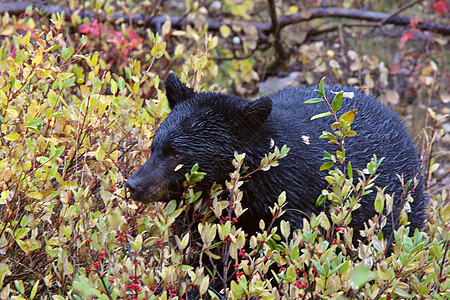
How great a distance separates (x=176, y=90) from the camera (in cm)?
A: 309

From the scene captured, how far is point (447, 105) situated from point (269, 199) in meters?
6.03

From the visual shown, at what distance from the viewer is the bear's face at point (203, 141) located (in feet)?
9.12

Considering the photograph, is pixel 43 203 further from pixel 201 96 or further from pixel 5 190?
pixel 201 96

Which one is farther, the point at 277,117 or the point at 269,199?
the point at 277,117

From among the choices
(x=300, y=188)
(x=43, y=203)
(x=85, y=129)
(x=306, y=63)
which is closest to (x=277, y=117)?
(x=300, y=188)

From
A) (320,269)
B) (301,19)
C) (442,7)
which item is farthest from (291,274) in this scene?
(442,7)

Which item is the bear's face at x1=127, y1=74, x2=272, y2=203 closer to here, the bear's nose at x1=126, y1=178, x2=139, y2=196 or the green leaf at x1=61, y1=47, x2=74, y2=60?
the bear's nose at x1=126, y1=178, x2=139, y2=196

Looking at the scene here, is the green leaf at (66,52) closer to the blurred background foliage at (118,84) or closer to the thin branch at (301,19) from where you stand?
the blurred background foliage at (118,84)

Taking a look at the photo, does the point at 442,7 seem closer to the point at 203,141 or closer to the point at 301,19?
the point at 301,19

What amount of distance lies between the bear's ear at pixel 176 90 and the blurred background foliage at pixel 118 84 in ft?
0.44

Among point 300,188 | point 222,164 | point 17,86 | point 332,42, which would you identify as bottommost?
point 332,42

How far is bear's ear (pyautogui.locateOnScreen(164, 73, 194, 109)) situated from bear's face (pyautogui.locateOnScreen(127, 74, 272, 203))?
0.58 feet

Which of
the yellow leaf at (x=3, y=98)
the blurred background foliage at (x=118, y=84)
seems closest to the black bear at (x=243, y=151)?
the blurred background foliage at (x=118, y=84)

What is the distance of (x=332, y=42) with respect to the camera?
27.6ft
